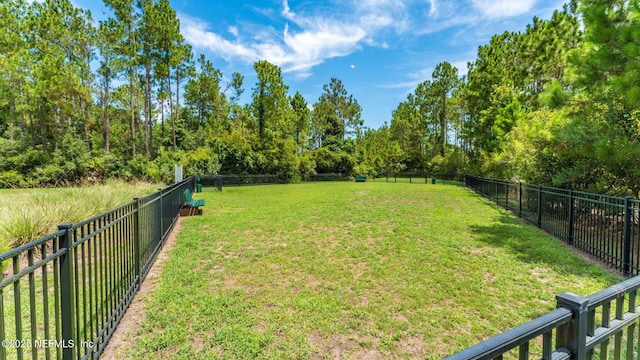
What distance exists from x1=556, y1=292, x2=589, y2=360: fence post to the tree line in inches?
228

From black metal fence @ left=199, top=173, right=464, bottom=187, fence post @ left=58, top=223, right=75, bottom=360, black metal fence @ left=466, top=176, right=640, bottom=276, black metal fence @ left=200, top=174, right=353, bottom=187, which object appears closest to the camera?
fence post @ left=58, top=223, right=75, bottom=360

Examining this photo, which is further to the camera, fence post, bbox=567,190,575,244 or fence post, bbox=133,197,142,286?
fence post, bbox=567,190,575,244

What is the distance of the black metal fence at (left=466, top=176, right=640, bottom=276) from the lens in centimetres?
476

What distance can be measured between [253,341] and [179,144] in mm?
33679

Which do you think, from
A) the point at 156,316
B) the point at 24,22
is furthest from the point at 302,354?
the point at 24,22

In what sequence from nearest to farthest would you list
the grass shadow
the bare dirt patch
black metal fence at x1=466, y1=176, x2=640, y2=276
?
the bare dirt patch → black metal fence at x1=466, y1=176, x2=640, y2=276 → the grass shadow

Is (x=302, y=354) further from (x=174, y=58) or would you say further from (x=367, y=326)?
(x=174, y=58)

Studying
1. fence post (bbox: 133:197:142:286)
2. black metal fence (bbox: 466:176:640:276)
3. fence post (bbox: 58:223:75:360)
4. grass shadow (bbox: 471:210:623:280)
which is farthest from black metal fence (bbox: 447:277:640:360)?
fence post (bbox: 133:197:142:286)

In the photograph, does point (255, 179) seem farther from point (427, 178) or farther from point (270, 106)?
point (427, 178)

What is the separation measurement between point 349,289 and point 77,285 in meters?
3.12

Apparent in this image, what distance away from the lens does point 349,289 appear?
4160 millimetres

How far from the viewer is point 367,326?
10.6 ft

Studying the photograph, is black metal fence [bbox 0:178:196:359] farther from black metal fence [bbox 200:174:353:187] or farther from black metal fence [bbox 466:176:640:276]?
black metal fence [bbox 200:174:353:187]

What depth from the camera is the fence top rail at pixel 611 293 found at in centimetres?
150
